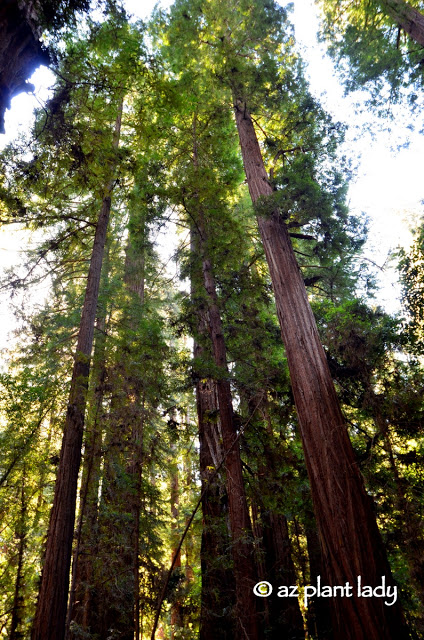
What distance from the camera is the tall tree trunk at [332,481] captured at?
11.6ft

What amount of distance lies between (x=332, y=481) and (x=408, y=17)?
10.5 meters

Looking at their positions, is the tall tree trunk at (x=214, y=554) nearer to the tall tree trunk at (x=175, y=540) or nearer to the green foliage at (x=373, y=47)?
the tall tree trunk at (x=175, y=540)

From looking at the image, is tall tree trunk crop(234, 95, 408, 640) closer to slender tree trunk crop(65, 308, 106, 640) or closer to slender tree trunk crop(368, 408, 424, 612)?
slender tree trunk crop(368, 408, 424, 612)

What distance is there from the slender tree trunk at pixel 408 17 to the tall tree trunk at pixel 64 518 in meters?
7.69

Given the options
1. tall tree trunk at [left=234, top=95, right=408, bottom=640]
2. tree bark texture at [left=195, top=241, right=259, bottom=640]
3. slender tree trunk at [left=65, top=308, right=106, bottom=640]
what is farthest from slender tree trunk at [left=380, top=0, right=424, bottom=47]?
slender tree trunk at [left=65, top=308, right=106, bottom=640]

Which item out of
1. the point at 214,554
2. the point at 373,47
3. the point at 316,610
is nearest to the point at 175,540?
the point at 316,610

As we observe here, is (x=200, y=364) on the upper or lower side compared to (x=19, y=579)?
upper

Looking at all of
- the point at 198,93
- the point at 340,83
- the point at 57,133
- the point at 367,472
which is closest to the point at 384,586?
the point at 367,472

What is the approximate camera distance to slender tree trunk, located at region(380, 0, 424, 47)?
26.3ft

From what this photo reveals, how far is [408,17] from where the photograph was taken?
8.17 m

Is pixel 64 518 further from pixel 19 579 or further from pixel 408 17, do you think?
pixel 408 17

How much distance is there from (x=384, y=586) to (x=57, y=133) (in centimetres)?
680

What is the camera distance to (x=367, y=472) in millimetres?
5770

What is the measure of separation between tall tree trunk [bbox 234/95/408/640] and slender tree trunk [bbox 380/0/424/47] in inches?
265
